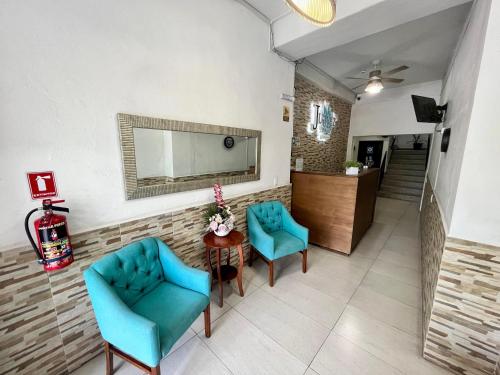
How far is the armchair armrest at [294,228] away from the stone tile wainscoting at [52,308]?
1664 millimetres

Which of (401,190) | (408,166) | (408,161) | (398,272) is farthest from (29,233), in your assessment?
(408,161)

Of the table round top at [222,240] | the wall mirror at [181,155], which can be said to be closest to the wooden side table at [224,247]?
the table round top at [222,240]

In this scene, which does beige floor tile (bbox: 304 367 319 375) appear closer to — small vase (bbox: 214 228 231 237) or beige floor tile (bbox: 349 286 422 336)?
beige floor tile (bbox: 349 286 422 336)

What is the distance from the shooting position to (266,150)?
9.27 feet

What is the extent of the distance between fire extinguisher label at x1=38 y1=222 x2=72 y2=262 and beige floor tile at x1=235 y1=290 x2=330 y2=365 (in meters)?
1.55

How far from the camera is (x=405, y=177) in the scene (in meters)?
7.35

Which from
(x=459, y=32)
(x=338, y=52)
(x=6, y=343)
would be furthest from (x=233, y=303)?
(x=459, y=32)

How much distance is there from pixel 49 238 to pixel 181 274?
869 millimetres

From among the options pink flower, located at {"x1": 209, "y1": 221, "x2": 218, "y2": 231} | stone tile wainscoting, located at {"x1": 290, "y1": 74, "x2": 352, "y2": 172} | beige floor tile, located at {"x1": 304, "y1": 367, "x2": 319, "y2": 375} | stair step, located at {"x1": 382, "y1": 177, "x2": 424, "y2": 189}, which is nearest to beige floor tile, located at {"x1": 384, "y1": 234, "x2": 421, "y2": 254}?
stone tile wainscoting, located at {"x1": 290, "y1": 74, "x2": 352, "y2": 172}

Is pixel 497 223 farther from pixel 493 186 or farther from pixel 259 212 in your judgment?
pixel 259 212

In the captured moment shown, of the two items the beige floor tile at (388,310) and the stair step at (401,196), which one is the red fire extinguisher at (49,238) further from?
the stair step at (401,196)

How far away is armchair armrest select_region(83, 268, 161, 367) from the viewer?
3.59 feet

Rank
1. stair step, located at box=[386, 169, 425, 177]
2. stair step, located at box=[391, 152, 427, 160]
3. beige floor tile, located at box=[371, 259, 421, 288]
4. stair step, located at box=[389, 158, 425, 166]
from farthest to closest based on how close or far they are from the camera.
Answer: stair step, located at box=[391, 152, 427, 160]
stair step, located at box=[389, 158, 425, 166]
stair step, located at box=[386, 169, 425, 177]
beige floor tile, located at box=[371, 259, 421, 288]

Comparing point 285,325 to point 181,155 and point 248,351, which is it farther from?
point 181,155
